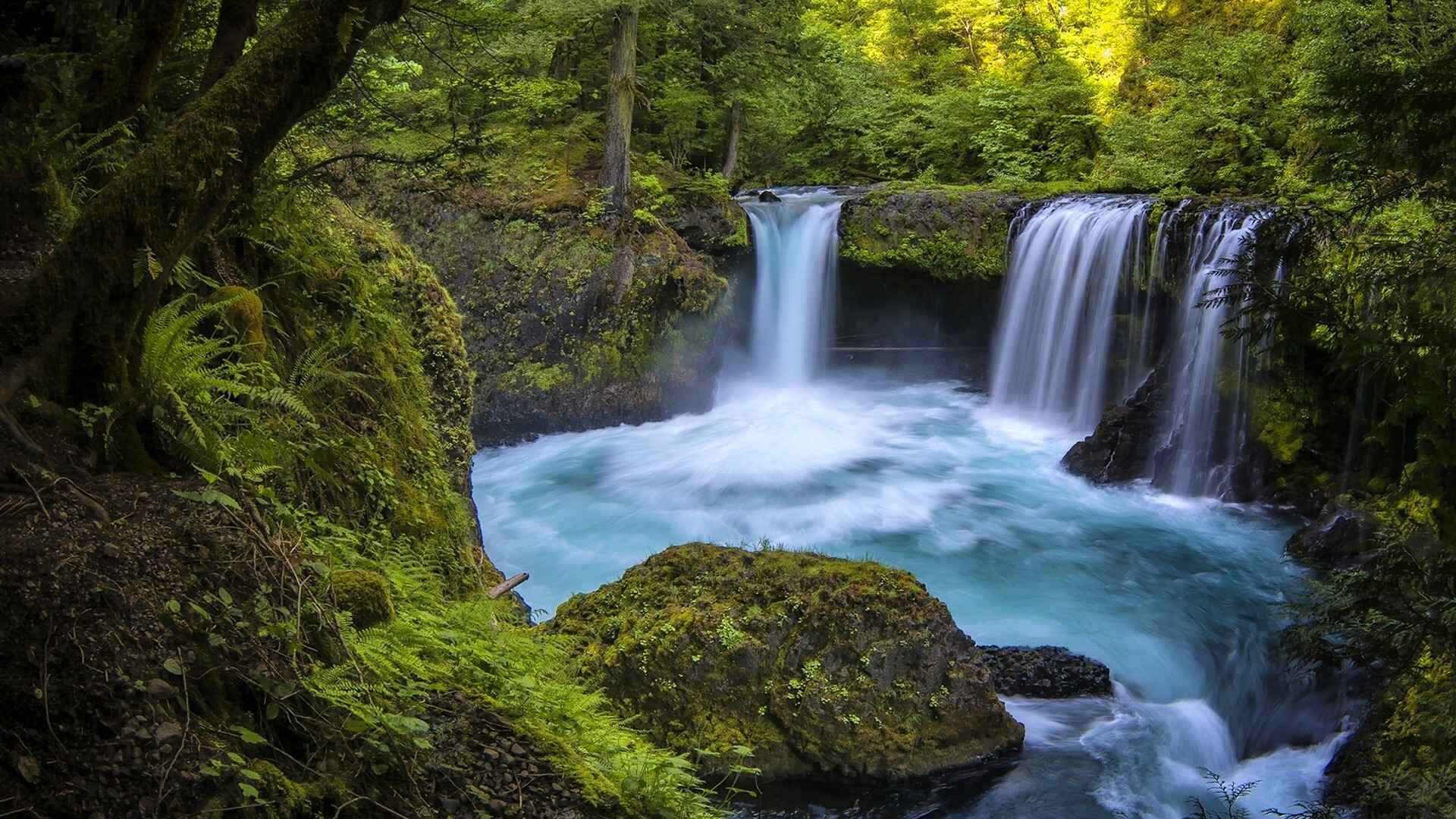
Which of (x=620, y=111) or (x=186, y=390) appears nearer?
(x=186, y=390)

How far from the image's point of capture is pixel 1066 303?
16234 mm

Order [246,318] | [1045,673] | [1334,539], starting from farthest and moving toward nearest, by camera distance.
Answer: [1334,539] → [1045,673] → [246,318]

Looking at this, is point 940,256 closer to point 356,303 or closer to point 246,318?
point 356,303

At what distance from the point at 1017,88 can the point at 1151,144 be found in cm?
526

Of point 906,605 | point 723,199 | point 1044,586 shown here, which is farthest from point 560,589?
point 723,199

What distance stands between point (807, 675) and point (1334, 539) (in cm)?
720

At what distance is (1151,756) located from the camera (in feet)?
23.6

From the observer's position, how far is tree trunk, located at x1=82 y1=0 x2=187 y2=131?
340cm

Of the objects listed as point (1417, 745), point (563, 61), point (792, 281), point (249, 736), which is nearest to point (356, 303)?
point (249, 736)

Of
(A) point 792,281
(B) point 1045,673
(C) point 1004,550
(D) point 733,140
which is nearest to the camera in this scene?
(B) point 1045,673

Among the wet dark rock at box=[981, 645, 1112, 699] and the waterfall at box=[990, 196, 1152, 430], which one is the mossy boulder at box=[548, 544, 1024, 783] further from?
the waterfall at box=[990, 196, 1152, 430]

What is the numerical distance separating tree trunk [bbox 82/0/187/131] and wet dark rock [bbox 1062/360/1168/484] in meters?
12.8

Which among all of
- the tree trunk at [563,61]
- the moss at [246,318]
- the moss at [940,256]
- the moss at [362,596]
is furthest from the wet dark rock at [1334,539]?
the tree trunk at [563,61]

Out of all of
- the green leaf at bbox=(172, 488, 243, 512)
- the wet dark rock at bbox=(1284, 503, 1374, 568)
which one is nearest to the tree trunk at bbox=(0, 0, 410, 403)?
the green leaf at bbox=(172, 488, 243, 512)
